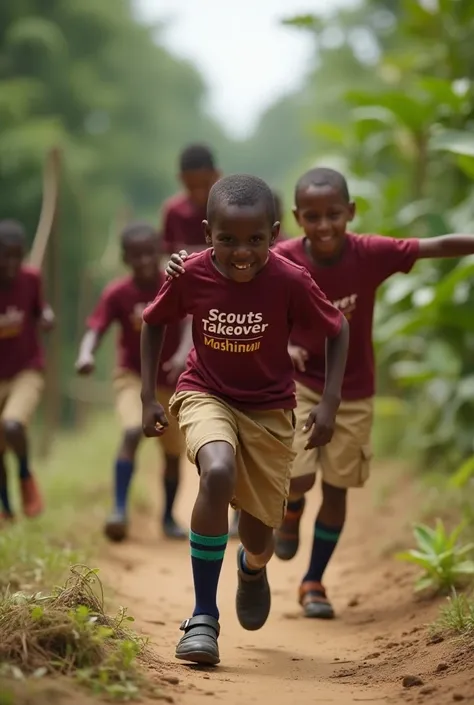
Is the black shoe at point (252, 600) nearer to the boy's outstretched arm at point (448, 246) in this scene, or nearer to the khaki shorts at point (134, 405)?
the boy's outstretched arm at point (448, 246)

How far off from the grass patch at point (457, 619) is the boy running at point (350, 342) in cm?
84

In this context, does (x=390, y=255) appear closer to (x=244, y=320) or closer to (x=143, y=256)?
(x=244, y=320)

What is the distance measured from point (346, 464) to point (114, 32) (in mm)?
23750

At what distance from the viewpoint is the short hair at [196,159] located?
7.64 meters

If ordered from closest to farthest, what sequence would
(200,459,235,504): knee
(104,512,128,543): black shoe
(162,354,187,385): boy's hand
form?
(200,459,235,504): knee
(162,354,187,385): boy's hand
(104,512,128,543): black shoe

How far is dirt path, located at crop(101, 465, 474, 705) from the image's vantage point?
3422 mm

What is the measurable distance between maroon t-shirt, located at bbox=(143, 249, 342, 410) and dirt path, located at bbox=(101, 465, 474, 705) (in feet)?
3.23

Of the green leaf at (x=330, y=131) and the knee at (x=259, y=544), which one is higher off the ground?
the green leaf at (x=330, y=131)

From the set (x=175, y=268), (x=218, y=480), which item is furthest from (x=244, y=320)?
(x=218, y=480)

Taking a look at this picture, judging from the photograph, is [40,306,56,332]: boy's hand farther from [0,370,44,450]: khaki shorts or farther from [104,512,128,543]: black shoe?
[104,512,128,543]: black shoe

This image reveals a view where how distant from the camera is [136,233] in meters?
6.62

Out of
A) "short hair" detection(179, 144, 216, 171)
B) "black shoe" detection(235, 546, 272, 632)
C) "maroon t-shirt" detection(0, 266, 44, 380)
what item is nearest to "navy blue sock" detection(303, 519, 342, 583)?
"black shoe" detection(235, 546, 272, 632)

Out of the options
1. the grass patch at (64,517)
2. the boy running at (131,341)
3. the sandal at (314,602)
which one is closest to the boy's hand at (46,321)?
the boy running at (131,341)

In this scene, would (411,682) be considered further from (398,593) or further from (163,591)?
(163,591)
